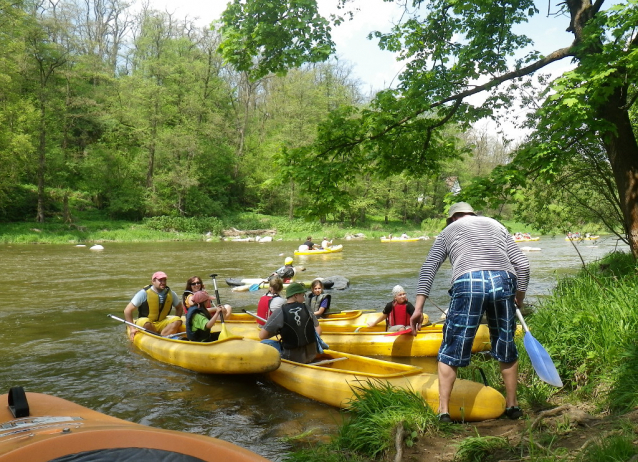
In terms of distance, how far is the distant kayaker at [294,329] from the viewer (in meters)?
5.51

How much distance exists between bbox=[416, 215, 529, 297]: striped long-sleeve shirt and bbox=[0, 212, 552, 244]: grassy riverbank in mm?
21752

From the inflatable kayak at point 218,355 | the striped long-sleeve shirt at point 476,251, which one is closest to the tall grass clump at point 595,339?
the striped long-sleeve shirt at point 476,251

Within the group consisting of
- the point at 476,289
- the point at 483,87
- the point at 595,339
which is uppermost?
the point at 483,87

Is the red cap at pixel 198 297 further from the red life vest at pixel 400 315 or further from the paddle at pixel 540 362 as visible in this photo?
the paddle at pixel 540 362

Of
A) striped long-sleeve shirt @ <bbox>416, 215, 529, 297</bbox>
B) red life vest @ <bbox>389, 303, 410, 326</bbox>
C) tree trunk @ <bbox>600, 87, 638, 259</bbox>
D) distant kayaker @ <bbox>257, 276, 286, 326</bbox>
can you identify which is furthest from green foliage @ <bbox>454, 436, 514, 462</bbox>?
red life vest @ <bbox>389, 303, 410, 326</bbox>

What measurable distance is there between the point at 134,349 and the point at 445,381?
556 centimetres

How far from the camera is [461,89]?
743 centimetres

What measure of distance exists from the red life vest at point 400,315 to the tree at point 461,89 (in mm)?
2080

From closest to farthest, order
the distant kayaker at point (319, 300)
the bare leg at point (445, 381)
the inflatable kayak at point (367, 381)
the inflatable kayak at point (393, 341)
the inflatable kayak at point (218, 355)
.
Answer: the bare leg at point (445, 381) → the inflatable kayak at point (367, 381) → the inflatable kayak at point (218, 355) → the inflatable kayak at point (393, 341) → the distant kayaker at point (319, 300)

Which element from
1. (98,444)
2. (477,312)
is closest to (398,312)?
(477,312)

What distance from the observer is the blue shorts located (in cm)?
329

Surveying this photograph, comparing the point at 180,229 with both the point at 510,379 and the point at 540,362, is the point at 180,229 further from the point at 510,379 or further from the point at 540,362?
the point at 540,362

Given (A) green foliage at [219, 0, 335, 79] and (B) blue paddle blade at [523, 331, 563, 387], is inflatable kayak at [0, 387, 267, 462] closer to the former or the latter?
(B) blue paddle blade at [523, 331, 563, 387]

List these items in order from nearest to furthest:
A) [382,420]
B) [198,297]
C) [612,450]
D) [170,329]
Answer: [612,450] → [382,420] → [198,297] → [170,329]
